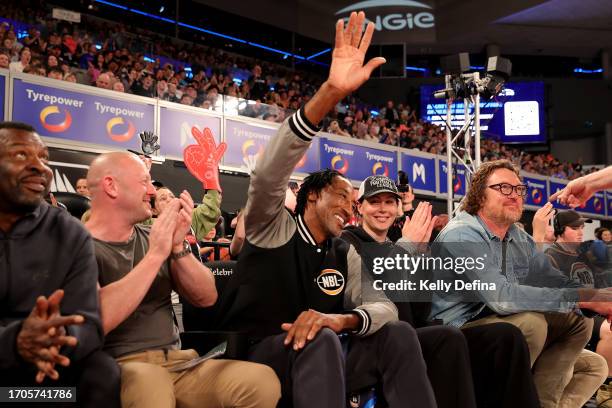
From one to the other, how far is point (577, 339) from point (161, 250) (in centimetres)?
220

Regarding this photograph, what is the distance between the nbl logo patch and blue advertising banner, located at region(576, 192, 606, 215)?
582 inches

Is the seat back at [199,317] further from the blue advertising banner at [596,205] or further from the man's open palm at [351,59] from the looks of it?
the blue advertising banner at [596,205]

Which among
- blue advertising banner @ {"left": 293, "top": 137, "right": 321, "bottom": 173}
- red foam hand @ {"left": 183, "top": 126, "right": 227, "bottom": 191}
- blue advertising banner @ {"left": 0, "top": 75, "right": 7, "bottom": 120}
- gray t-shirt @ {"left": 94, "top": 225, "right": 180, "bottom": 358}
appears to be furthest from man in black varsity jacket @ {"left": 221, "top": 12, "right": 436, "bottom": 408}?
blue advertising banner @ {"left": 293, "top": 137, "right": 321, "bottom": 173}

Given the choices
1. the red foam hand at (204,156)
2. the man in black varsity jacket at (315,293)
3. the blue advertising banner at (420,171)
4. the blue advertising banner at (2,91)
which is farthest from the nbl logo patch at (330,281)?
the blue advertising banner at (420,171)

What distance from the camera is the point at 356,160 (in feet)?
37.3

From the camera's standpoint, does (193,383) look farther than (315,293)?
No

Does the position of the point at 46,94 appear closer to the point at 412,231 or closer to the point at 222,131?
the point at 222,131

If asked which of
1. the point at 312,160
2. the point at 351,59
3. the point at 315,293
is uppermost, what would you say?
the point at 312,160

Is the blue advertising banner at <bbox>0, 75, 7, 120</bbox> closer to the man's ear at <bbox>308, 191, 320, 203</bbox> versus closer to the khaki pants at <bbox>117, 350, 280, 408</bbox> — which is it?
the man's ear at <bbox>308, 191, 320, 203</bbox>

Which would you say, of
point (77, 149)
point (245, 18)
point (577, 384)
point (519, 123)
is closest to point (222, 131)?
point (77, 149)

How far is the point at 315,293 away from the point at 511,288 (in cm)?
99

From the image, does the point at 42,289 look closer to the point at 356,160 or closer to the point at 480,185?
the point at 480,185

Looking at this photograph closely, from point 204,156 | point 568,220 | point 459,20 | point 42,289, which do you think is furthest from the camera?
point 459,20

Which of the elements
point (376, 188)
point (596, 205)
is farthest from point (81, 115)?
point (596, 205)
